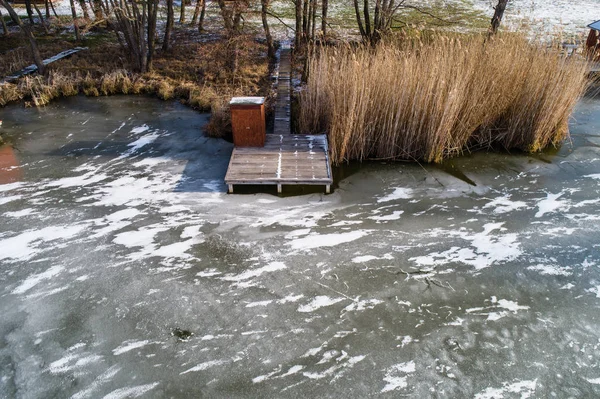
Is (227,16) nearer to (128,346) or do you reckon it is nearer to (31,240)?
(31,240)

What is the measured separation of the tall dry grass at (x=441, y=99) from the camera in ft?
17.5

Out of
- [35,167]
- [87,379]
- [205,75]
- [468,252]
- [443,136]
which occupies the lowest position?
[87,379]

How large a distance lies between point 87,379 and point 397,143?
4683 mm

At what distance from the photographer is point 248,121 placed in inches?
209

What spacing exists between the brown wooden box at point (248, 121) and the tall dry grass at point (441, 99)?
3.15ft

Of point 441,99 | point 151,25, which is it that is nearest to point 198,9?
point 151,25

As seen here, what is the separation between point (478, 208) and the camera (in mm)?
4656

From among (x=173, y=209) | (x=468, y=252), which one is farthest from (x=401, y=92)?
(x=173, y=209)

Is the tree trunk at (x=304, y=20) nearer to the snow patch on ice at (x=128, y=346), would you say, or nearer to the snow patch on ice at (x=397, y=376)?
the snow patch on ice at (x=128, y=346)

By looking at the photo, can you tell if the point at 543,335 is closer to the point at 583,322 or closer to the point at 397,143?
the point at 583,322

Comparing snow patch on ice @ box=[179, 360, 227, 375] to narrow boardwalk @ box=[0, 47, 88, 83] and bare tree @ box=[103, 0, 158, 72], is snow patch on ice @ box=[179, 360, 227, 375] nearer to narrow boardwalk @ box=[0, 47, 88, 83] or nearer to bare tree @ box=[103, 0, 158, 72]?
bare tree @ box=[103, 0, 158, 72]

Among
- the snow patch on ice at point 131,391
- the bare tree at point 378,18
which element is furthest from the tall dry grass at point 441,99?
the snow patch on ice at point 131,391

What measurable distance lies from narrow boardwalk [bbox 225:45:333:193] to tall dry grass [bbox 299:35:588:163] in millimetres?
357

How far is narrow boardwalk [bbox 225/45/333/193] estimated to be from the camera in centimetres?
474
